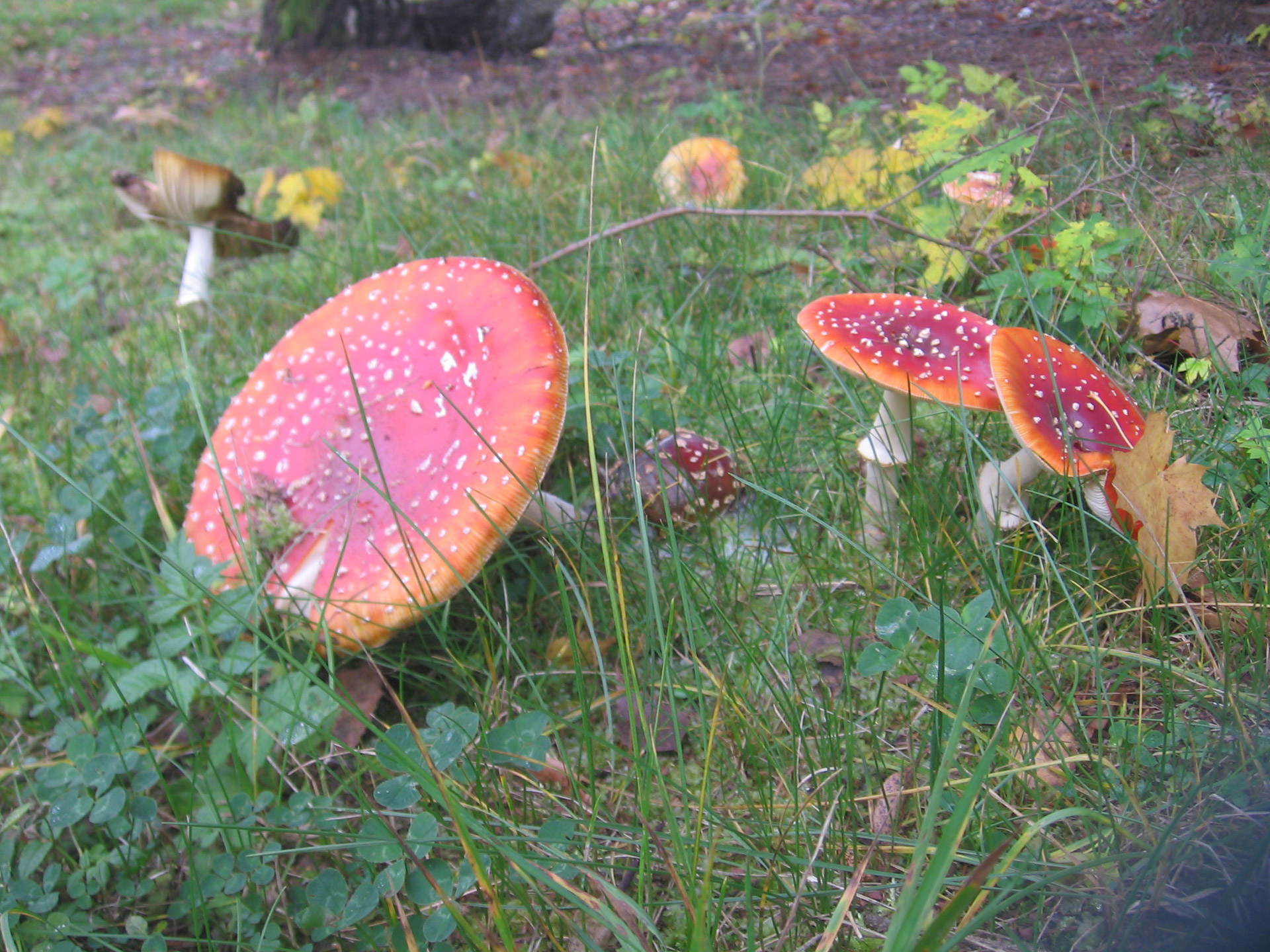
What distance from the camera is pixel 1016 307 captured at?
7.10 ft

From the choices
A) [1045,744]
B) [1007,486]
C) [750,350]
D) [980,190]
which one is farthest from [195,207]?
[1045,744]

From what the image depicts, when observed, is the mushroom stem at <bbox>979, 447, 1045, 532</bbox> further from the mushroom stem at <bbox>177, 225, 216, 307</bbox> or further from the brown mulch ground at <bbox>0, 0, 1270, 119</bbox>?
the mushroom stem at <bbox>177, 225, 216, 307</bbox>

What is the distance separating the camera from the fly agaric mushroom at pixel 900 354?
5.08 ft

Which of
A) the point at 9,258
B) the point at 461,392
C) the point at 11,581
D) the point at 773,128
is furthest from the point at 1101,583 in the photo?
the point at 9,258

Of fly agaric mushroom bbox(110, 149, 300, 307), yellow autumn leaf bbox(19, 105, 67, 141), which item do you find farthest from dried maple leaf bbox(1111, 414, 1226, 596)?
yellow autumn leaf bbox(19, 105, 67, 141)

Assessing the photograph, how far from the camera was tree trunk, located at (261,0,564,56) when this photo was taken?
664 cm

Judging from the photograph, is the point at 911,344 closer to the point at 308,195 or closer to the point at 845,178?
the point at 845,178

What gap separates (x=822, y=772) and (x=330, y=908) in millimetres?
863

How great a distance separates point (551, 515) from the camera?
1910mm

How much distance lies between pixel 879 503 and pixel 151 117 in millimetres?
6862

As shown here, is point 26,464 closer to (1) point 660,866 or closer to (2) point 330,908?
(2) point 330,908

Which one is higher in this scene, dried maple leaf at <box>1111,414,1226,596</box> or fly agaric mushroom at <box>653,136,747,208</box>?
fly agaric mushroom at <box>653,136,747,208</box>

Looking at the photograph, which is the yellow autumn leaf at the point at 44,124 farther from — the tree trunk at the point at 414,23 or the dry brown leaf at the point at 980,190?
the dry brown leaf at the point at 980,190

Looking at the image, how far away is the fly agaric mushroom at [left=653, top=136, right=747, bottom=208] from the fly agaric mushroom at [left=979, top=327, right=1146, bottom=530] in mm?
1913
